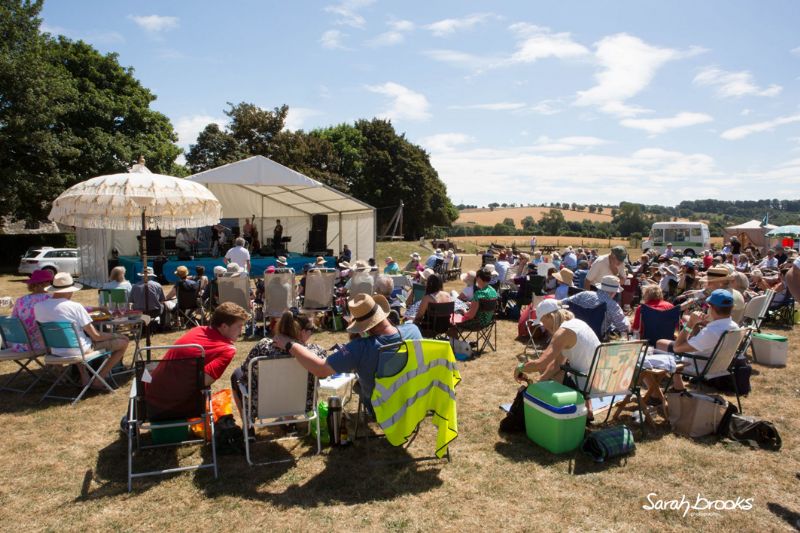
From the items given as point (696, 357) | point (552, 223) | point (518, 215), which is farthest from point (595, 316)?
point (518, 215)

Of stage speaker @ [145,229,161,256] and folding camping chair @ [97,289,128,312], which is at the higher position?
stage speaker @ [145,229,161,256]

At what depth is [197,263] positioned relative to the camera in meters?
14.7

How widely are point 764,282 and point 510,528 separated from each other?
8672 millimetres

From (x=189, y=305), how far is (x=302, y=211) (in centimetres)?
1184

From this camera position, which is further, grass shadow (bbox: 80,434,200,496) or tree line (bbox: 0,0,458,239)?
tree line (bbox: 0,0,458,239)

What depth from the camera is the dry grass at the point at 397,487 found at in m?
2.83

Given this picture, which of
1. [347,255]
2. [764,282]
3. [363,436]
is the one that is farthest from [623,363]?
[347,255]

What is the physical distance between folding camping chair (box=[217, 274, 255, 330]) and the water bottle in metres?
3.97

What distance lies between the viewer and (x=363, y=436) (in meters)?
3.93

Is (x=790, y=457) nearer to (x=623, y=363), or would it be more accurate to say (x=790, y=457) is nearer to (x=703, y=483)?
(x=703, y=483)

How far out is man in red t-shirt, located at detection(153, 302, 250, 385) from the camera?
3.57 metres

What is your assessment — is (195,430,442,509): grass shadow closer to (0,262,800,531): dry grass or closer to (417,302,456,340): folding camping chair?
(0,262,800,531): dry grass

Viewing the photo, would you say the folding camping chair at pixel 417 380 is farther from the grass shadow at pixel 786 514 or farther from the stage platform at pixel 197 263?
the stage platform at pixel 197 263

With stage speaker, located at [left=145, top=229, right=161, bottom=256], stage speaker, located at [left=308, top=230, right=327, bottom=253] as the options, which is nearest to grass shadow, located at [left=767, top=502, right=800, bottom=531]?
stage speaker, located at [left=145, top=229, right=161, bottom=256]
